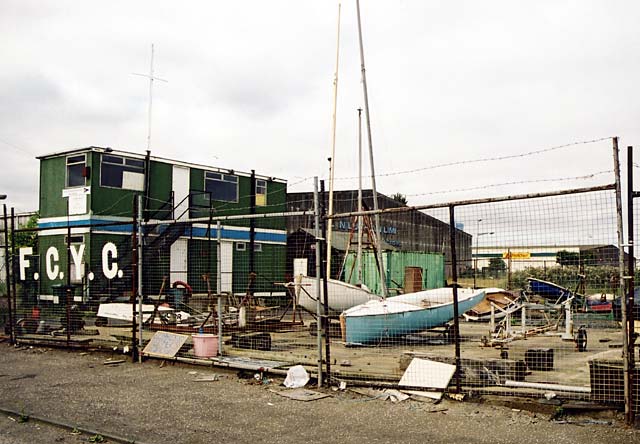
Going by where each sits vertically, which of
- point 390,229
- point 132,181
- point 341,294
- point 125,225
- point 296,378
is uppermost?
point 132,181

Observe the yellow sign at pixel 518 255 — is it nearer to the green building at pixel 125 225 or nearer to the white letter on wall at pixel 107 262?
the green building at pixel 125 225

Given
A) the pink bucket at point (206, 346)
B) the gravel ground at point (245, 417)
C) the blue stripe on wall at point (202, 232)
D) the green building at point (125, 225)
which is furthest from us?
the blue stripe on wall at point (202, 232)

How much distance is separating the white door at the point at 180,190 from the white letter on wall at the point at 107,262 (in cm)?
304

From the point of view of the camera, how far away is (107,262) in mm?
18219

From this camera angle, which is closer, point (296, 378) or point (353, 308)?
point (296, 378)

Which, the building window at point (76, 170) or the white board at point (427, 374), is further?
the building window at point (76, 170)

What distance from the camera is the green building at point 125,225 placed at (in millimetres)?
18250

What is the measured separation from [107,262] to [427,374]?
1285 cm

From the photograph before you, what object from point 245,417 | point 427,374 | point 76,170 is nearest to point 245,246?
point 76,170

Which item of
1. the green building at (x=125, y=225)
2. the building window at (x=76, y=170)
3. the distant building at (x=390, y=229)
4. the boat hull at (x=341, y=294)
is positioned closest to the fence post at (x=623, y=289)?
the boat hull at (x=341, y=294)

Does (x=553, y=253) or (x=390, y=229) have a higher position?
(x=390, y=229)

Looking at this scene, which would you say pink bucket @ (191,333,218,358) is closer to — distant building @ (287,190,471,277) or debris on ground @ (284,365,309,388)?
debris on ground @ (284,365,309,388)

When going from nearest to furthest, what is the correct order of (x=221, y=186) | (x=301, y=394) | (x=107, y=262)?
(x=301, y=394), (x=107, y=262), (x=221, y=186)

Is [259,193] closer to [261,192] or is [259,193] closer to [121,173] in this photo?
[261,192]
